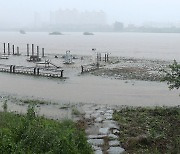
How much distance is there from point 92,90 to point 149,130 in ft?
37.9

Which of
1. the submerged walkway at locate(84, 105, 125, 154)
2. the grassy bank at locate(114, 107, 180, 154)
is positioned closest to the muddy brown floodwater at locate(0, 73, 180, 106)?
the submerged walkway at locate(84, 105, 125, 154)

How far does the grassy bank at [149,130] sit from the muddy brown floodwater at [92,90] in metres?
4.39

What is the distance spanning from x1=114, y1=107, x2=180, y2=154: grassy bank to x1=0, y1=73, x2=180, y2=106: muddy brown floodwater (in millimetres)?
4389

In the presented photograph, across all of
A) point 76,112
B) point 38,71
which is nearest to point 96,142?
point 76,112

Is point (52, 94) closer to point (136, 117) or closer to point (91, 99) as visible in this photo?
point (91, 99)

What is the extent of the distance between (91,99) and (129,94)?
2.92 metres

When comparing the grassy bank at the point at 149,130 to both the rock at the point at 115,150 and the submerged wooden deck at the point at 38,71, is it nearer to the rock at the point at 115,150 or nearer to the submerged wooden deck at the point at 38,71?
the rock at the point at 115,150

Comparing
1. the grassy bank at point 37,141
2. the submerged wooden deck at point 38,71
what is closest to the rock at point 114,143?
the grassy bank at point 37,141

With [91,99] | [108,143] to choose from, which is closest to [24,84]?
[91,99]

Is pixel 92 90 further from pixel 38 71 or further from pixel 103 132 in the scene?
pixel 103 132

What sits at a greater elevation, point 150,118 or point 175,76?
point 175,76

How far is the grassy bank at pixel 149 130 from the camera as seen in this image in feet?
28.5

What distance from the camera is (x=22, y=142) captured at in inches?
278

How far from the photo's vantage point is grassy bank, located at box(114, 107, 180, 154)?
8.70 meters
